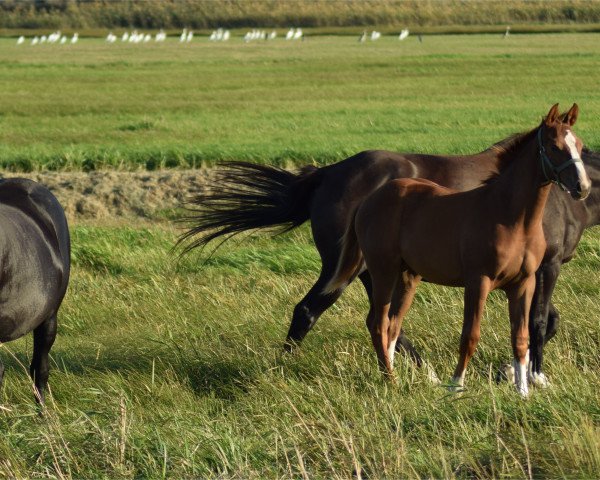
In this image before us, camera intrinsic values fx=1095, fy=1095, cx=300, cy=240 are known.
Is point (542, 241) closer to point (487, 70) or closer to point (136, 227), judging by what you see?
point (136, 227)

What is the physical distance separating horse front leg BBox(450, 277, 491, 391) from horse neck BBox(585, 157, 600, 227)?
85.2 inches

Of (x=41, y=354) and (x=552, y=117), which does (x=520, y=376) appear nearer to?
(x=552, y=117)

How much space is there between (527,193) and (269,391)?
5.63 ft

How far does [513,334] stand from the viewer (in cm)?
591

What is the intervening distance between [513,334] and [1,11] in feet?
260

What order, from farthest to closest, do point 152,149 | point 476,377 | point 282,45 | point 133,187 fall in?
1. point 282,45
2. point 152,149
3. point 133,187
4. point 476,377

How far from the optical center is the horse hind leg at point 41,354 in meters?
6.46

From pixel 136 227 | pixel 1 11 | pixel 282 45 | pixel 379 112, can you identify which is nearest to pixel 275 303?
pixel 136 227

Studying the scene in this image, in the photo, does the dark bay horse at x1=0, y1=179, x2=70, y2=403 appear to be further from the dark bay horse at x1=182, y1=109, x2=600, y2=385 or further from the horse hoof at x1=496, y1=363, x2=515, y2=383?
the horse hoof at x1=496, y1=363, x2=515, y2=383

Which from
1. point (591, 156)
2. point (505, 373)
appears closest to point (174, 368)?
point (505, 373)

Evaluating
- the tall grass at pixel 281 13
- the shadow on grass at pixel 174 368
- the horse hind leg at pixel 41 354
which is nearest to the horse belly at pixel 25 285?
the horse hind leg at pixel 41 354

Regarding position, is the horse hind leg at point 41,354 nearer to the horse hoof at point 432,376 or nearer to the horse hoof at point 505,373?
the horse hoof at point 432,376

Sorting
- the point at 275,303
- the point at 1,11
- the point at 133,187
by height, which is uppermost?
the point at 275,303

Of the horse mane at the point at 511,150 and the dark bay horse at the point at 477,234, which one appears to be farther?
the horse mane at the point at 511,150
